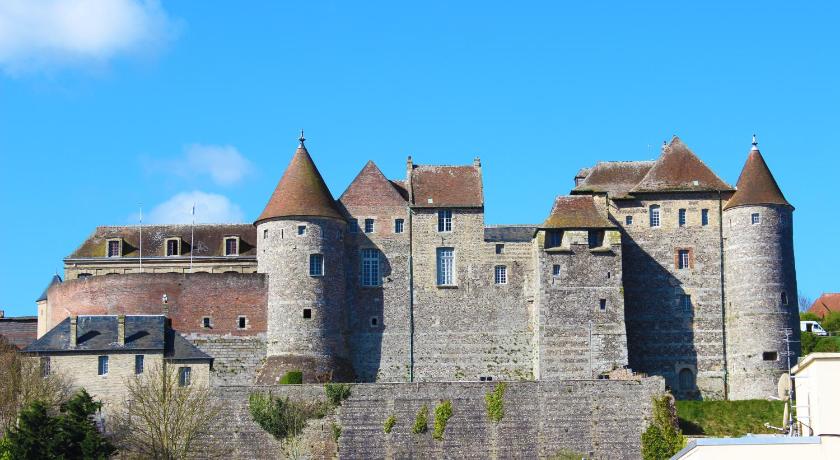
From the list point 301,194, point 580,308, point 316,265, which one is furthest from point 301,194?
point 580,308

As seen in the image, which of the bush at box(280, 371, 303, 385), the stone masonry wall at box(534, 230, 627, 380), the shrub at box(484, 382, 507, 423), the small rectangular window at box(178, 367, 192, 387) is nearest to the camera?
the shrub at box(484, 382, 507, 423)

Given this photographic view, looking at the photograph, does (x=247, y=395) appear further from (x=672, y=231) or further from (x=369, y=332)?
(x=672, y=231)

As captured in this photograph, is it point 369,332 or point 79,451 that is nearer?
point 79,451

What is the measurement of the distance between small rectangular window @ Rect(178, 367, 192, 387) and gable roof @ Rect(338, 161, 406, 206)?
11.3m

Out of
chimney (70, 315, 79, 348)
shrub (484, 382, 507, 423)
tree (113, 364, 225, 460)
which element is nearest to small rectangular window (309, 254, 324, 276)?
tree (113, 364, 225, 460)

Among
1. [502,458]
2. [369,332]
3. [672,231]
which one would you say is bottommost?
[502,458]

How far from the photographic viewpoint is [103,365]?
6034 centimetres

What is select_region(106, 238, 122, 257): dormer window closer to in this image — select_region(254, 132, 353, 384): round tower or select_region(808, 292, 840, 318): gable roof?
select_region(254, 132, 353, 384): round tower

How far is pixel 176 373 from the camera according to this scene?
60844mm

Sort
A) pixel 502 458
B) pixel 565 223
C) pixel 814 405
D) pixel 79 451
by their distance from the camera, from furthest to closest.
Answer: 1. pixel 565 223
2. pixel 502 458
3. pixel 79 451
4. pixel 814 405

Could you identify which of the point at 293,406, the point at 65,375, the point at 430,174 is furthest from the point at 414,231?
the point at 65,375

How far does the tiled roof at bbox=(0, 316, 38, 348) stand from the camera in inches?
2916

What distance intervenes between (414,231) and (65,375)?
17.3m

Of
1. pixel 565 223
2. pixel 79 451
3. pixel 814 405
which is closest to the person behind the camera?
pixel 814 405
